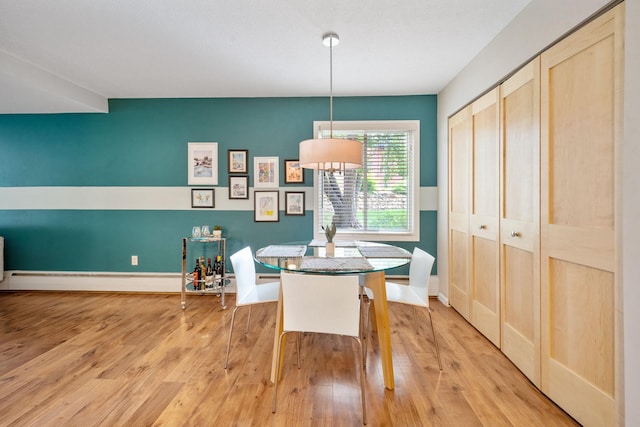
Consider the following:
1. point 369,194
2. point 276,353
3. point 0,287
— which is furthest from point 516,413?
point 0,287

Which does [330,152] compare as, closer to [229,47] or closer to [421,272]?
[421,272]

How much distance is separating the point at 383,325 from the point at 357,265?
1.41 ft

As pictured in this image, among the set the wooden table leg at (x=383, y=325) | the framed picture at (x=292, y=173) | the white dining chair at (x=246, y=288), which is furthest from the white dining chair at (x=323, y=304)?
the framed picture at (x=292, y=173)

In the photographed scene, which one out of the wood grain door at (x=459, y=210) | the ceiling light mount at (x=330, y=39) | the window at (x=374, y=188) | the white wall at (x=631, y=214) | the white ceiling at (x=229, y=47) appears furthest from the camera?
the window at (x=374, y=188)

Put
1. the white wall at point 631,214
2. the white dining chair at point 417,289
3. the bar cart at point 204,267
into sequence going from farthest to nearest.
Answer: the bar cart at point 204,267 → the white dining chair at point 417,289 → the white wall at point 631,214

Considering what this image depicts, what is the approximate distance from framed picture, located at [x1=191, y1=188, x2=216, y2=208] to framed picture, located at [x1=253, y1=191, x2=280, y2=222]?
54 cm

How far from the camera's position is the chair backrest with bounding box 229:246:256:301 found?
2193 mm

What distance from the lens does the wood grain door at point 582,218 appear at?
1.39 m

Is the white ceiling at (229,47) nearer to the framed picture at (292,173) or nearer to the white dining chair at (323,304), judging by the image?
the framed picture at (292,173)

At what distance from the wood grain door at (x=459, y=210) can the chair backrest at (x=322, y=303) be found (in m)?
1.75

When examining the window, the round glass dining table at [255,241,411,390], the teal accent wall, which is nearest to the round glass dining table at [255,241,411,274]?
the round glass dining table at [255,241,411,390]

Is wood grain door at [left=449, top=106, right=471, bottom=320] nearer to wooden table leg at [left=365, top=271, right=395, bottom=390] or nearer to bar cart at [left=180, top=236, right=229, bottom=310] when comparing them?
wooden table leg at [left=365, top=271, right=395, bottom=390]

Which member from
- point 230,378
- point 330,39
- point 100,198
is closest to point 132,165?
point 100,198

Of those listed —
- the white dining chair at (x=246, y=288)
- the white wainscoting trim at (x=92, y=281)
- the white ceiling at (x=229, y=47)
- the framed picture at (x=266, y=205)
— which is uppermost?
the white ceiling at (x=229, y=47)
